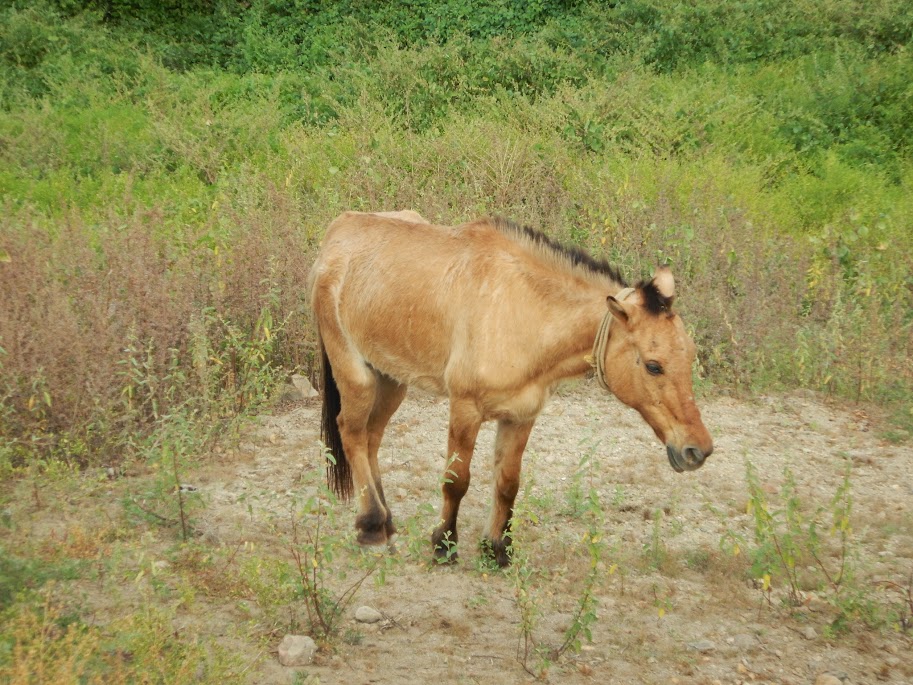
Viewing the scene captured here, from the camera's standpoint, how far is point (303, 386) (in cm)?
765

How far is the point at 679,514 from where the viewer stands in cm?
605

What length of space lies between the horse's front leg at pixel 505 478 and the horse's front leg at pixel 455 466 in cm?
→ 19

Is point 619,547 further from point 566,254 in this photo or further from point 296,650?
point 296,650

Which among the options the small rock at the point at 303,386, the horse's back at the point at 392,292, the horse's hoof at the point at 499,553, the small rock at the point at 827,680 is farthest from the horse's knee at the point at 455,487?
the small rock at the point at 303,386

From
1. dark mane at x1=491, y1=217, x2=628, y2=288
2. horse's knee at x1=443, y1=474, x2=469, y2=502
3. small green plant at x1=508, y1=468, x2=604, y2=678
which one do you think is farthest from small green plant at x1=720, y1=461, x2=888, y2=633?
horse's knee at x1=443, y1=474, x2=469, y2=502

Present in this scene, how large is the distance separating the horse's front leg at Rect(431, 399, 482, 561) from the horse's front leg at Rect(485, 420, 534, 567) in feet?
0.63

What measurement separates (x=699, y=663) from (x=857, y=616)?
35.3 inches

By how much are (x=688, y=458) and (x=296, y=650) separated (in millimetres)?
2009

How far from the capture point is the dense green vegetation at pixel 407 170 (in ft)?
22.8

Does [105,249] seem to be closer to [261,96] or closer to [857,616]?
[857,616]

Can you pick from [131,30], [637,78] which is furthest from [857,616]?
[131,30]

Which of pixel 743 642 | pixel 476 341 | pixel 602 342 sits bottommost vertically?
pixel 743 642

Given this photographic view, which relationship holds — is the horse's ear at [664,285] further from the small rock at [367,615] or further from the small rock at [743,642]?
the small rock at [367,615]

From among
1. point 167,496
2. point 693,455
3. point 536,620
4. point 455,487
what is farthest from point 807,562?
point 167,496
